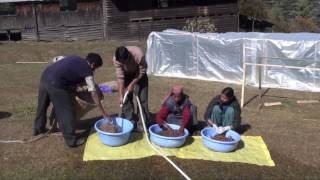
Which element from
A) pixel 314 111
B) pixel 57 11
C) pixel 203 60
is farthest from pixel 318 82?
pixel 57 11

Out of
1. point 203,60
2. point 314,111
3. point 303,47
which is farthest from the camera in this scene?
point 203,60

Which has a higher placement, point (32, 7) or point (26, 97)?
point (32, 7)

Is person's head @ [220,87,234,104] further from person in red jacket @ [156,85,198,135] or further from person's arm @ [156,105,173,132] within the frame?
person's arm @ [156,105,173,132]

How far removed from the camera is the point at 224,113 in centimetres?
710

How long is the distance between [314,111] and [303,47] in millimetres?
2653

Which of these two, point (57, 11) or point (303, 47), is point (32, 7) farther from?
point (303, 47)

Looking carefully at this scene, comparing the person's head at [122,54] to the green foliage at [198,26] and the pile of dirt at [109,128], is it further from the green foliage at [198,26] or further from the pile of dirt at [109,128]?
the green foliage at [198,26]

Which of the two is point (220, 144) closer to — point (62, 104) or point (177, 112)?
point (177, 112)

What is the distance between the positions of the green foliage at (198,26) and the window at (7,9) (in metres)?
8.49

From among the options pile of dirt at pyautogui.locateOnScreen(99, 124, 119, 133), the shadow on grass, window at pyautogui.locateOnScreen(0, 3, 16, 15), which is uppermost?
window at pyautogui.locateOnScreen(0, 3, 16, 15)

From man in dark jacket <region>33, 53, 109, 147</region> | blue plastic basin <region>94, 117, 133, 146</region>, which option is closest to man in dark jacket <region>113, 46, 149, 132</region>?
man in dark jacket <region>33, 53, 109, 147</region>

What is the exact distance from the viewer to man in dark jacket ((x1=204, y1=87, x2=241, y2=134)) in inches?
277

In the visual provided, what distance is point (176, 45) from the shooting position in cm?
1334

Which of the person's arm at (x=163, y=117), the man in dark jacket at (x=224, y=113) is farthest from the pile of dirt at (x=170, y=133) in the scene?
the man in dark jacket at (x=224, y=113)
